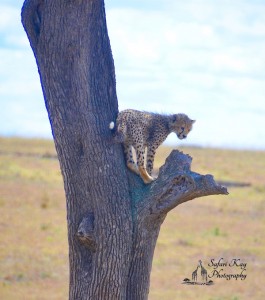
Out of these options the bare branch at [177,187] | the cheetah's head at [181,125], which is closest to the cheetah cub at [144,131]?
the cheetah's head at [181,125]

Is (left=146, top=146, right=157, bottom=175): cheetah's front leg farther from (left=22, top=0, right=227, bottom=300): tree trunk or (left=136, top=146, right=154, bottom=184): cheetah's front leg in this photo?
(left=22, top=0, right=227, bottom=300): tree trunk

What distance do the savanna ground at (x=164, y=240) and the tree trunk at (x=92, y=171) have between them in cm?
695

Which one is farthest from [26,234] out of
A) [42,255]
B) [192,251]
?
[192,251]

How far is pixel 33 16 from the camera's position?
8.64 m

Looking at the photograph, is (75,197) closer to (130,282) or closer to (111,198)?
(111,198)

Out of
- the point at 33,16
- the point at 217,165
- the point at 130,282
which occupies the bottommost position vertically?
the point at 130,282

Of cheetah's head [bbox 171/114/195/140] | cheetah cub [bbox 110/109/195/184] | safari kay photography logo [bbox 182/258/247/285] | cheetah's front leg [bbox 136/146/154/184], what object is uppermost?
cheetah's head [bbox 171/114/195/140]

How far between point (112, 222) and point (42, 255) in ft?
34.9

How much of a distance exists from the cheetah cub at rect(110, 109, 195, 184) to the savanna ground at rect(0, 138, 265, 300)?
610 cm

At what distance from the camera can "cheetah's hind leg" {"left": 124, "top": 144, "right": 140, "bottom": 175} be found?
28.8 ft

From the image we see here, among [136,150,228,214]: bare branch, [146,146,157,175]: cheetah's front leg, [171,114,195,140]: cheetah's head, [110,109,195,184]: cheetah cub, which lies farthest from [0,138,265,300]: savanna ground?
[136,150,228,214]: bare branch

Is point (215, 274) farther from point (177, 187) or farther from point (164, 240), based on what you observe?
point (177, 187)

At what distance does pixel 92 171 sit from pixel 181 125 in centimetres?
221

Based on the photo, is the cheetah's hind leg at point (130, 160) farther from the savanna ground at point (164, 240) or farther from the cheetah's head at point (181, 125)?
the savanna ground at point (164, 240)
